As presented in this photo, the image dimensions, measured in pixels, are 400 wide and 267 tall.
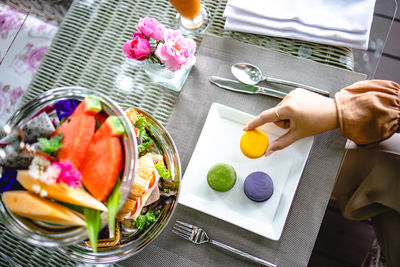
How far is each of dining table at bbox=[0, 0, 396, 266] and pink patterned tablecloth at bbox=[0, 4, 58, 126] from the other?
0.92ft

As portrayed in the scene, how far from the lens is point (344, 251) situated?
120 cm

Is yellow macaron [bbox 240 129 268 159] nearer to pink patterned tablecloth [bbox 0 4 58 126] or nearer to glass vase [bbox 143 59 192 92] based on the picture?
glass vase [bbox 143 59 192 92]

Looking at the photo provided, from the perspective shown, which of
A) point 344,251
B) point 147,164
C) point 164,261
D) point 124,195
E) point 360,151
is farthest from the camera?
point 344,251

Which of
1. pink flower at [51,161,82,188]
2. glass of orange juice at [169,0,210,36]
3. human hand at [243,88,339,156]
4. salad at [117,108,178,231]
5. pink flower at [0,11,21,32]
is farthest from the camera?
pink flower at [0,11,21,32]

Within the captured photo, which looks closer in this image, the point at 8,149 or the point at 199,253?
the point at 8,149

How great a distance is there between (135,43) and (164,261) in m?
0.49

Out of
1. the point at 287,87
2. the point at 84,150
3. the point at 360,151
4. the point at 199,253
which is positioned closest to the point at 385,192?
the point at 360,151

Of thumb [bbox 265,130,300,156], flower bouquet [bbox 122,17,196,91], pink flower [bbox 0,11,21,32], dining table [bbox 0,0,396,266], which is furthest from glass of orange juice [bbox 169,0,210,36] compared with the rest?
pink flower [bbox 0,11,21,32]

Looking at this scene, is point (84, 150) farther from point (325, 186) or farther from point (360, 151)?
point (360, 151)

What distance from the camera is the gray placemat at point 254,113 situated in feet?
2.15

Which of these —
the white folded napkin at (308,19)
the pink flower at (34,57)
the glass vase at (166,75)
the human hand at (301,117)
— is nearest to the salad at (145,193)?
the glass vase at (166,75)

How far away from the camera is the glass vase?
668 millimetres

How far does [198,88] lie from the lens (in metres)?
0.75

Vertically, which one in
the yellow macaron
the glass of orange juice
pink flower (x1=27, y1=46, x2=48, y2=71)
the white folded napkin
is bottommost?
the yellow macaron
